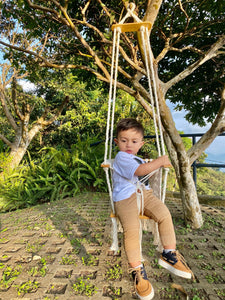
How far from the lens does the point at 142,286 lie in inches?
45.8

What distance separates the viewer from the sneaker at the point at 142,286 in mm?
1140

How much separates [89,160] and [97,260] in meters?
2.74

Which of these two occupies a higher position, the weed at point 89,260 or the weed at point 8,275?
the weed at point 89,260

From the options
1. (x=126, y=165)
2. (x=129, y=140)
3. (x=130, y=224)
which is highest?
(x=129, y=140)

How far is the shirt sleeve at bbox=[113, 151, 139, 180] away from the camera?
4.63ft

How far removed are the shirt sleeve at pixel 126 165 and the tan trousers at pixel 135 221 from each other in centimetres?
16

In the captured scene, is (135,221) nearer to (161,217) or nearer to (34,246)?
(161,217)

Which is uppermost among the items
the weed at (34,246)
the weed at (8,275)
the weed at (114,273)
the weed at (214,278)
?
the weed at (214,278)

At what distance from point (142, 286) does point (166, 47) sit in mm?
2511

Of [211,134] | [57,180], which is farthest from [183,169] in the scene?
[57,180]

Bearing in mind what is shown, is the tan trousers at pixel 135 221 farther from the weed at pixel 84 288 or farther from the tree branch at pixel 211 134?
the tree branch at pixel 211 134

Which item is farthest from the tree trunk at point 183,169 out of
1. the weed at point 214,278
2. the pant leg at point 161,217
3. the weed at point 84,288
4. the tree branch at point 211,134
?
the weed at point 84,288

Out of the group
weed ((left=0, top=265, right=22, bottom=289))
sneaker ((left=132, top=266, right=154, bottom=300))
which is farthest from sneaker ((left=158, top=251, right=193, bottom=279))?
weed ((left=0, top=265, right=22, bottom=289))

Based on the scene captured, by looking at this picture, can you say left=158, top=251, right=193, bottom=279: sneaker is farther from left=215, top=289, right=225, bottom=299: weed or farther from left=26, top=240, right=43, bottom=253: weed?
left=26, top=240, right=43, bottom=253: weed
